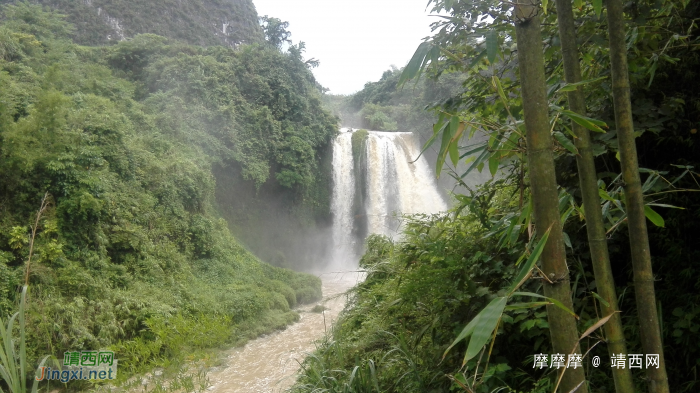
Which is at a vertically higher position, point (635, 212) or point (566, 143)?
point (566, 143)

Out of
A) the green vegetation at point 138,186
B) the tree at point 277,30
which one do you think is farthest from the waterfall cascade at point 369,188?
the tree at point 277,30

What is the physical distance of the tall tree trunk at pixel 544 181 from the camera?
842mm

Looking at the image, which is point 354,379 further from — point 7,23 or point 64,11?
point 64,11

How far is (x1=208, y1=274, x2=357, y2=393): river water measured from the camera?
6.33m

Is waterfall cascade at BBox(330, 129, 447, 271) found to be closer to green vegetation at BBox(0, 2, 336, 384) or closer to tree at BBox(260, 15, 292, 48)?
green vegetation at BBox(0, 2, 336, 384)

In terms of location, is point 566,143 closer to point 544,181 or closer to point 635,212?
point 544,181

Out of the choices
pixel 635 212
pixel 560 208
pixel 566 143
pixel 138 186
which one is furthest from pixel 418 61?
pixel 138 186

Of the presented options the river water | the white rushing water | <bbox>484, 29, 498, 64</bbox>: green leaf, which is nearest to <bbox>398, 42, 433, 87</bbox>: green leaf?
<bbox>484, 29, 498, 64</bbox>: green leaf

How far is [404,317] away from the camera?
3.10m

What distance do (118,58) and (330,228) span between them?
10.8 metres

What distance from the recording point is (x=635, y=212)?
112 cm

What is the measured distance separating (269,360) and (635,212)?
746 centimetres

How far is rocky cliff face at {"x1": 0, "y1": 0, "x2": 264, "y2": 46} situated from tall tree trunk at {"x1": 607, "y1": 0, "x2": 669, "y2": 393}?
24.8 meters

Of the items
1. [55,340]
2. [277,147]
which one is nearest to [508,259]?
[55,340]
